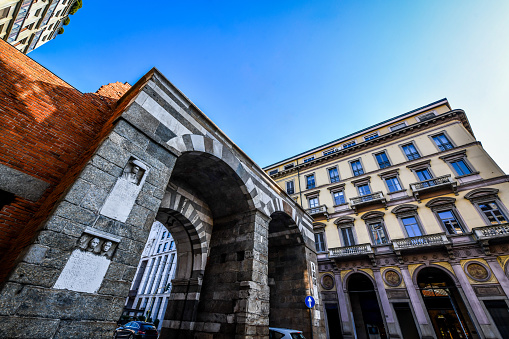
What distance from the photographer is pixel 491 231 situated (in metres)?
13.2

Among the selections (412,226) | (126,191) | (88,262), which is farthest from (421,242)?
(88,262)

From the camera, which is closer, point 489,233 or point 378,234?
point 489,233

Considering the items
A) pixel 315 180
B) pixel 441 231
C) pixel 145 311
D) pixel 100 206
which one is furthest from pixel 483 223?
pixel 145 311

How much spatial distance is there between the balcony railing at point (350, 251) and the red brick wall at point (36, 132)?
1813 centimetres

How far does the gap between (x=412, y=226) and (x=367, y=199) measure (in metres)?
3.73

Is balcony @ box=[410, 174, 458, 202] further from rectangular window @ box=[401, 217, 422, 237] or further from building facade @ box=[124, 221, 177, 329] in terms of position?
building facade @ box=[124, 221, 177, 329]

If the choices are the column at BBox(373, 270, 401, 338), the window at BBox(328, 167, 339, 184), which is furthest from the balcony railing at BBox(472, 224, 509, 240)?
the window at BBox(328, 167, 339, 184)

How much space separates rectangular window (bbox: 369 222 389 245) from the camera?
16.8m

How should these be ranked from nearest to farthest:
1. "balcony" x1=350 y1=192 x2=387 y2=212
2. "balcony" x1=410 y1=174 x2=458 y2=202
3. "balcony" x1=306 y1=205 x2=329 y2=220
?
"balcony" x1=410 y1=174 x2=458 y2=202
"balcony" x1=350 y1=192 x2=387 y2=212
"balcony" x1=306 y1=205 x2=329 y2=220

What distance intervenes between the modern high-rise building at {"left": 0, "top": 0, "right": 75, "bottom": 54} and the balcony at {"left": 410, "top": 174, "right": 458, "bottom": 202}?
27747 mm

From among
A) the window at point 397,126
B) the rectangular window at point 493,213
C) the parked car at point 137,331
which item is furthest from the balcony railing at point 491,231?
the parked car at point 137,331

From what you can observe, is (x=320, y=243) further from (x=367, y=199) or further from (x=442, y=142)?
(x=442, y=142)

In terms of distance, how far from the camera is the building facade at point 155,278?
3100cm

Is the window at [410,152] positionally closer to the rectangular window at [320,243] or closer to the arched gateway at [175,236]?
the rectangular window at [320,243]
